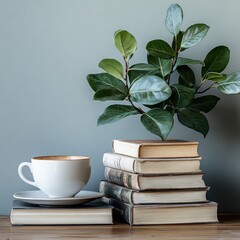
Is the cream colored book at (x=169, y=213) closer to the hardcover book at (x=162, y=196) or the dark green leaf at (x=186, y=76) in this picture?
the hardcover book at (x=162, y=196)

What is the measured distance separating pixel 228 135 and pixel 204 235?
42 centimetres

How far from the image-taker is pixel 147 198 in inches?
51.5

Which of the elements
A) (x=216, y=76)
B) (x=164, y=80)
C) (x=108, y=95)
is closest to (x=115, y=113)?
(x=108, y=95)

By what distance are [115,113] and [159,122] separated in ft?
0.43

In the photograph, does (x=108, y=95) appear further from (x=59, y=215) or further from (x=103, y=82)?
(x=59, y=215)

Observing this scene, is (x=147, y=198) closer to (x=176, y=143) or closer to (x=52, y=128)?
(x=176, y=143)

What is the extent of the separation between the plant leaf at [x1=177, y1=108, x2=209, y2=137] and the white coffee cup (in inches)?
10.5

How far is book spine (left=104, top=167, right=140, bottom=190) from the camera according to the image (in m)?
1.31

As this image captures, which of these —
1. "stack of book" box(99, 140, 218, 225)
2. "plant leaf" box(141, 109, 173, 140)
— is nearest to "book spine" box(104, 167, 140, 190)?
"stack of book" box(99, 140, 218, 225)

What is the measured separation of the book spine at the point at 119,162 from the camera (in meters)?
1.33

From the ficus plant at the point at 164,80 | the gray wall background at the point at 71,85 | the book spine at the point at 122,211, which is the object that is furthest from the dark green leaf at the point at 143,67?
the book spine at the point at 122,211

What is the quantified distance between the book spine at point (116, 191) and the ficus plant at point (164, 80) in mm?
154

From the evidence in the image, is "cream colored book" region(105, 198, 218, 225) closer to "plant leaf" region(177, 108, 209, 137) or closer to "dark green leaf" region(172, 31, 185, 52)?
"plant leaf" region(177, 108, 209, 137)

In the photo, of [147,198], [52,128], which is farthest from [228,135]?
[52,128]
